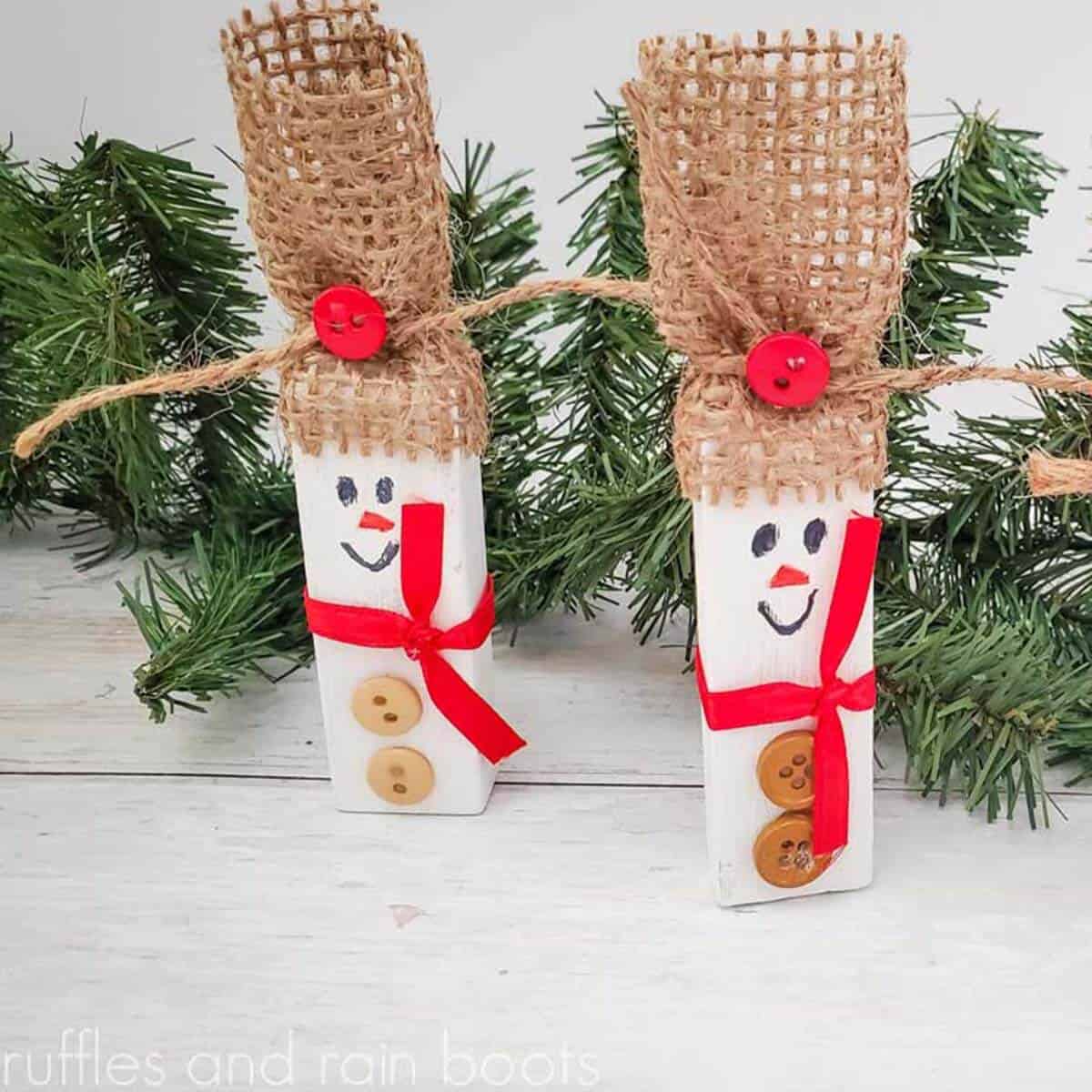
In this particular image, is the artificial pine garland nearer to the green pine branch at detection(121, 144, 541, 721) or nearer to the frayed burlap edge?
the green pine branch at detection(121, 144, 541, 721)

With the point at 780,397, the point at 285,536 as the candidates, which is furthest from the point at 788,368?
the point at 285,536

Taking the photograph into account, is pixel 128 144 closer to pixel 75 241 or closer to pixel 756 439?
pixel 75 241

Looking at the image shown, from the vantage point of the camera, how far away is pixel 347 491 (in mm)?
755

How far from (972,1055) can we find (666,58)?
16.1 inches

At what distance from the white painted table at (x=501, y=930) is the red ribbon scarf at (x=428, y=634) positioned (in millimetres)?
54

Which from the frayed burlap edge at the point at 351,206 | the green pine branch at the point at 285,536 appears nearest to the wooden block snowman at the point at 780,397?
the frayed burlap edge at the point at 351,206

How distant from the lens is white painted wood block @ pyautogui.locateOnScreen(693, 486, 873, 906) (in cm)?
68

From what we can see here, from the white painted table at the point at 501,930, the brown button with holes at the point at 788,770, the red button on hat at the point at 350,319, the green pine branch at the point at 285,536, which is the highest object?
the red button on hat at the point at 350,319

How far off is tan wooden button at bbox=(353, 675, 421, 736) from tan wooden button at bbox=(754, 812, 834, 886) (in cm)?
18

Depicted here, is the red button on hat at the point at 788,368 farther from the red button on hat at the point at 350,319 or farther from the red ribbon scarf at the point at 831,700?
the red button on hat at the point at 350,319

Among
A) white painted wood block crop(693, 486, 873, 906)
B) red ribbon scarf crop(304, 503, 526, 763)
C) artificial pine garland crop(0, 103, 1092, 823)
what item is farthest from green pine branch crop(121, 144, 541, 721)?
white painted wood block crop(693, 486, 873, 906)

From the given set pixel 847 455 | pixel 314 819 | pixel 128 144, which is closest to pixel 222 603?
pixel 314 819

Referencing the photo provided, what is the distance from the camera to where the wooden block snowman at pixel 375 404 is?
69cm

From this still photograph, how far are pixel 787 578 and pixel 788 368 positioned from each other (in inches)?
3.8
